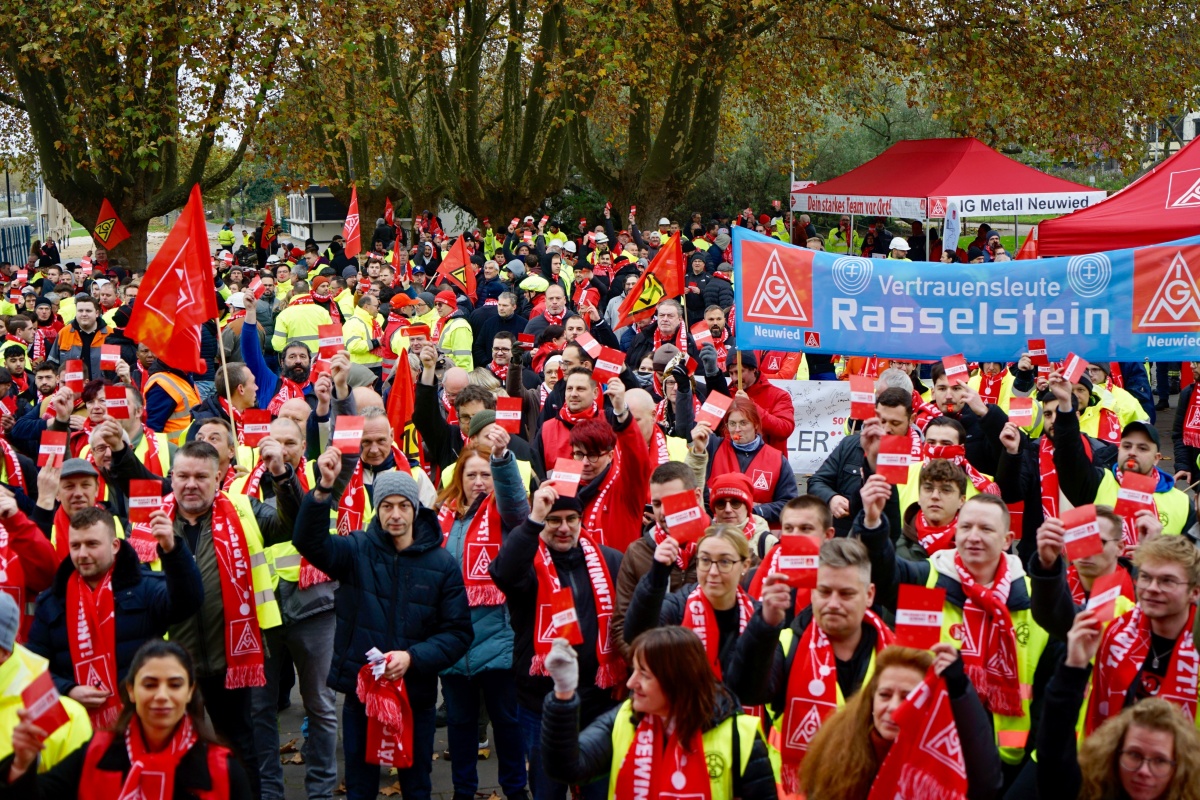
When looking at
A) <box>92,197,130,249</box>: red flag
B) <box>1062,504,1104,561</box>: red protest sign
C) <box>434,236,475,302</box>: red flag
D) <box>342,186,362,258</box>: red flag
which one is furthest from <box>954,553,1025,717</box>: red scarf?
<box>92,197,130,249</box>: red flag

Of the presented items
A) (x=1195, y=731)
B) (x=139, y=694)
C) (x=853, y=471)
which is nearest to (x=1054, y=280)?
(x=853, y=471)

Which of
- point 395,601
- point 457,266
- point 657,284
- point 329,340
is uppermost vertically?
point 457,266

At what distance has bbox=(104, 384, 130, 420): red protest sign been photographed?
7363mm

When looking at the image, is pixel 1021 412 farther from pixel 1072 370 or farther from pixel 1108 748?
pixel 1108 748

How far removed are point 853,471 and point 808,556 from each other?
2.57 metres

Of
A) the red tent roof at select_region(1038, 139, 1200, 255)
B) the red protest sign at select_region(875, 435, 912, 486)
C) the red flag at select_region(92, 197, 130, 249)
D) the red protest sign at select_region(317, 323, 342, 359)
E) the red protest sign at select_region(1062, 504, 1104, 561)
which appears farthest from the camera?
the red flag at select_region(92, 197, 130, 249)

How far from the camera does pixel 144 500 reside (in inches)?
209

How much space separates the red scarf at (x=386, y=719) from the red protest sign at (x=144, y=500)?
3.32ft

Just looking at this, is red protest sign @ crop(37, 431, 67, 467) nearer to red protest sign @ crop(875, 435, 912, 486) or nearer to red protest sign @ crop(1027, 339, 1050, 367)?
red protest sign @ crop(875, 435, 912, 486)

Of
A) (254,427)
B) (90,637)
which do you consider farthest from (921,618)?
(254,427)

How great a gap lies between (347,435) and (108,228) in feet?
55.7

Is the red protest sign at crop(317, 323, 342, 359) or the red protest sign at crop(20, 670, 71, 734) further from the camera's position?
the red protest sign at crop(317, 323, 342, 359)

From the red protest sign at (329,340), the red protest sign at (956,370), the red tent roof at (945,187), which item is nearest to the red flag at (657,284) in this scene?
the red protest sign at (329,340)

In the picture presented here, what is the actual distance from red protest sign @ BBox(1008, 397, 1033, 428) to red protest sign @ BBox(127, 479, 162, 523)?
3651 millimetres
